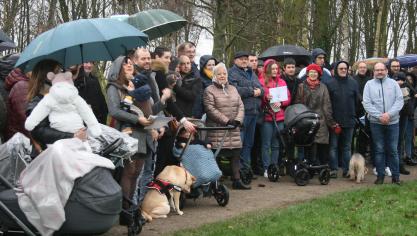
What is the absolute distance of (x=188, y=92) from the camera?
9289 millimetres

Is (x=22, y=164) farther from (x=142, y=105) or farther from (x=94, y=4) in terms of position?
(x=94, y=4)

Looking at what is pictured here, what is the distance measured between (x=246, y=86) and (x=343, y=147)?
2412 mm

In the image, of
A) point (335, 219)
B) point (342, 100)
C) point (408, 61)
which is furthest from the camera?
point (408, 61)

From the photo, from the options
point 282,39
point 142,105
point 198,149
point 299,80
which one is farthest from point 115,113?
point 282,39

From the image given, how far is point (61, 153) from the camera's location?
5.46 meters

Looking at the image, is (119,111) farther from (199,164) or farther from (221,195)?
(221,195)

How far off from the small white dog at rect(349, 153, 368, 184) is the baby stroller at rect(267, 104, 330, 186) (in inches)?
23.2

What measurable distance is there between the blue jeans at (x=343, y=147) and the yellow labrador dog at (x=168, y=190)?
3978 mm

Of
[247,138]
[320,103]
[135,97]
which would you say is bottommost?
[247,138]

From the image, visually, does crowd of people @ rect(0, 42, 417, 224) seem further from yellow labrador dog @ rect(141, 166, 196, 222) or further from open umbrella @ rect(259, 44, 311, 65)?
open umbrella @ rect(259, 44, 311, 65)

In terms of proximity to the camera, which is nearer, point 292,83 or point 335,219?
point 335,219

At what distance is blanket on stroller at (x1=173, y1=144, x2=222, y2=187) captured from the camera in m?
8.36

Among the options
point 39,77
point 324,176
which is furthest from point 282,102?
point 39,77

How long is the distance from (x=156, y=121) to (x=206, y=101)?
270cm
